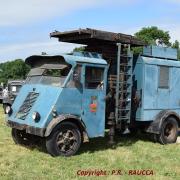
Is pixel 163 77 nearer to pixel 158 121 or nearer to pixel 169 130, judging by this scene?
pixel 158 121

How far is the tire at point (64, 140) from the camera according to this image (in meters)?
9.80

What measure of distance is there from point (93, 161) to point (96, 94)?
1.76 m

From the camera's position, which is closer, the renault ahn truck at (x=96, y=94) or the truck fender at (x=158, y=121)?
the renault ahn truck at (x=96, y=94)

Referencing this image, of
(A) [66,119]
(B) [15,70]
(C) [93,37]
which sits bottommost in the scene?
(A) [66,119]

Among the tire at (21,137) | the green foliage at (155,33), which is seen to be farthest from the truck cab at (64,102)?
the green foliage at (155,33)

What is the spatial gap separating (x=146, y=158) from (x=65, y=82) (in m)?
2.65

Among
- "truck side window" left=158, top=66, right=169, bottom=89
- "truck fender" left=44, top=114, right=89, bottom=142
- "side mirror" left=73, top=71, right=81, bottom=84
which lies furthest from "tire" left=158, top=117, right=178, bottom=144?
"side mirror" left=73, top=71, right=81, bottom=84

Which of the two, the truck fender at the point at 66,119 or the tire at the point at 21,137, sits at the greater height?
the truck fender at the point at 66,119

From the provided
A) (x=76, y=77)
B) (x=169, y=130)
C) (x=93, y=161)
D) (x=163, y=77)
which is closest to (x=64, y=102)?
(x=76, y=77)

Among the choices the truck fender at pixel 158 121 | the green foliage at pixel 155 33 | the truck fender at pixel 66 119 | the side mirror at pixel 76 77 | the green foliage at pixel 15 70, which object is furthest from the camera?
the green foliage at pixel 15 70

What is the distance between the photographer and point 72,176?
8.48m

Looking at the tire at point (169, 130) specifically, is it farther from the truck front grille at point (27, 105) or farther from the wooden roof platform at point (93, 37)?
the truck front grille at point (27, 105)

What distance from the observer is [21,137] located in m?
11.6

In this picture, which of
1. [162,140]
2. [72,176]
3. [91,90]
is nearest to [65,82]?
[91,90]
